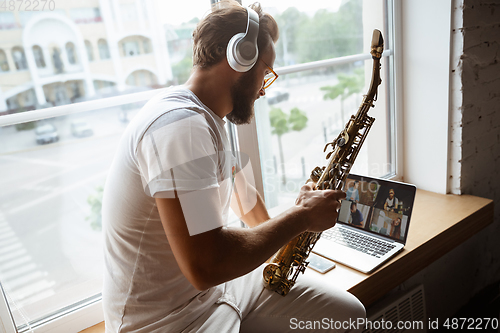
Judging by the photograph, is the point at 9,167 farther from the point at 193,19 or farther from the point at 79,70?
the point at 193,19

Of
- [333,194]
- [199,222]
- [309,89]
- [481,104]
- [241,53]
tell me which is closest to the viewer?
[199,222]

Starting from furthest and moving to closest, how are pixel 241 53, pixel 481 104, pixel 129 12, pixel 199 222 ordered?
pixel 481 104
pixel 129 12
pixel 241 53
pixel 199 222

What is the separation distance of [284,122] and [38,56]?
0.95 meters

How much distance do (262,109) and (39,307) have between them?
105 centimetres

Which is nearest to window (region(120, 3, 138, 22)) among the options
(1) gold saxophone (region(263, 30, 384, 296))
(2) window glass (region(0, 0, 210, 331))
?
(2) window glass (region(0, 0, 210, 331))

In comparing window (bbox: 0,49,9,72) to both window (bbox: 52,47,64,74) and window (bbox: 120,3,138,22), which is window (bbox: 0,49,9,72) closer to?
window (bbox: 52,47,64,74)

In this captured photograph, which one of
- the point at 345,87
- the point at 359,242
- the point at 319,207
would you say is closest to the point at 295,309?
the point at 319,207

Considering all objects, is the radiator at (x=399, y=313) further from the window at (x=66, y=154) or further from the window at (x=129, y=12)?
the window at (x=129, y=12)

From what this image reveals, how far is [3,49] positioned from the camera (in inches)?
39.2

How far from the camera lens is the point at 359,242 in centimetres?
148

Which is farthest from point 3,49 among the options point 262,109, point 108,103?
point 262,109

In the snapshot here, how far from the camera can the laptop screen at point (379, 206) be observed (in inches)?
56.0

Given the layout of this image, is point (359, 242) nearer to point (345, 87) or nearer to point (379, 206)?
point (379, 206)

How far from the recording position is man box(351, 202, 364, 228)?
5.07 ft
